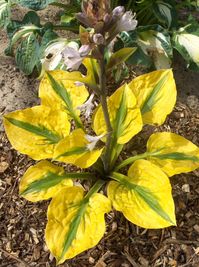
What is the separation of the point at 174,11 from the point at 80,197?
114 centimetres

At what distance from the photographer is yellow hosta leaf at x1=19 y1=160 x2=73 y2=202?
1.80 meters

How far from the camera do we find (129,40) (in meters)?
2.26

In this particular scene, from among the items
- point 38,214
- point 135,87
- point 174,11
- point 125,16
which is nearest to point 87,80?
point 125,16

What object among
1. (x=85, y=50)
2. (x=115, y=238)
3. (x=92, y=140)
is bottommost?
(x=115, y=238)

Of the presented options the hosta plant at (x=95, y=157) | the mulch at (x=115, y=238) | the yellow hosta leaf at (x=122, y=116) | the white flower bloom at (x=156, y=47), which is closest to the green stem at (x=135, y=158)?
the hosta plant at (x=95, y=157)

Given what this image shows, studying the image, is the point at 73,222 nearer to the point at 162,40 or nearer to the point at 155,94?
the point at 155,94

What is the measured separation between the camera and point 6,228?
6.60 ft

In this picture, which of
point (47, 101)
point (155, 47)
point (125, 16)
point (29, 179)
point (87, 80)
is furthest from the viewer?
point (155, 47)

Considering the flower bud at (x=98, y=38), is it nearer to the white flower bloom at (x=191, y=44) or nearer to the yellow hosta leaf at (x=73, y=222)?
the yellow hosta leaf at (x=73, y=222)

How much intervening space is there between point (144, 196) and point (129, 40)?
85 cm

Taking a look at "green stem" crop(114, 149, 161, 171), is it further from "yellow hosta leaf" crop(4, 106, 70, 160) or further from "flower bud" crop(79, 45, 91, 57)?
"flower bud" crop(79, 45, 91, 57)

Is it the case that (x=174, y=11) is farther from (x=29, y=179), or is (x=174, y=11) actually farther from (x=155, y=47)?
(x=29, y=179)

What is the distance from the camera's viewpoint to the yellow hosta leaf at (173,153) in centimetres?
181

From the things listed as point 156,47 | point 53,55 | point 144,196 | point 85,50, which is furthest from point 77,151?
point 156,47
